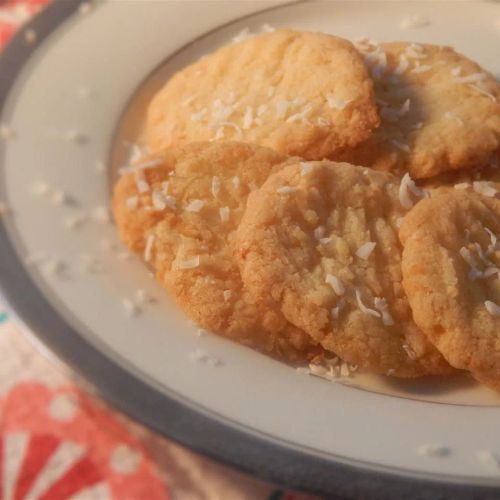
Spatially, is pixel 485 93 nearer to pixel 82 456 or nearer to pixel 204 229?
pixel 204 229

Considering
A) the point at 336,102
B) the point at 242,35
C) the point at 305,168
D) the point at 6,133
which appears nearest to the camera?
the point at 305,168

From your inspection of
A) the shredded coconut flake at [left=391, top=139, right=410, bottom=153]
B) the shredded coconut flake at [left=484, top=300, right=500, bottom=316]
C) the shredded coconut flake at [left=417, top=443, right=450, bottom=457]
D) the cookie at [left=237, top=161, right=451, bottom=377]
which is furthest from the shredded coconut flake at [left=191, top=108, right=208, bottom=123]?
the shredded coconut flake at [left=417, top=443, right=450, bottom=457]

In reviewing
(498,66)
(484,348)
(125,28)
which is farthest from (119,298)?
(498,66)

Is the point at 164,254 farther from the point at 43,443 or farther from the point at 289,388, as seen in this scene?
the point at 43,443

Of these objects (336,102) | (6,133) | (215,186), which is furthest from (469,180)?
(6,133)

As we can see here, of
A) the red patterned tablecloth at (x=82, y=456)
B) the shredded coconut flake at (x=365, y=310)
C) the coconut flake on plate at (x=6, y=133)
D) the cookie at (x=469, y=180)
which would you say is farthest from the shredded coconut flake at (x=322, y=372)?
the coconut flake on plate at (x=6, y=133)

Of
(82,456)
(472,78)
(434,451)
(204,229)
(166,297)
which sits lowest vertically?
(82,456)

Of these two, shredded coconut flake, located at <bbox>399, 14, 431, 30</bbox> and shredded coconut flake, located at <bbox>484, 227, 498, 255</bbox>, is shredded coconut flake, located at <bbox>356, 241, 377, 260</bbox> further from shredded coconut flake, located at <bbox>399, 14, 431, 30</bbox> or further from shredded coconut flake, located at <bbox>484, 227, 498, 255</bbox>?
shredded coconut flake, located at <bbox>399, 14, 431, 30</bbox>

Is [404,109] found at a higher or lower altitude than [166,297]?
higher
